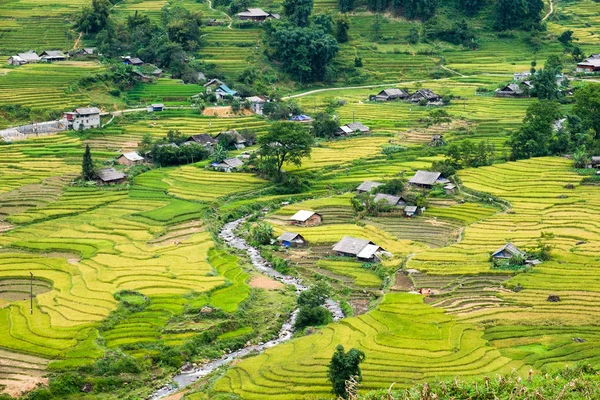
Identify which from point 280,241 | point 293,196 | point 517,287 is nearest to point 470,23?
point 293,196

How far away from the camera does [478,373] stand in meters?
32.7

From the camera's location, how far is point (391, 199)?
54594 mm

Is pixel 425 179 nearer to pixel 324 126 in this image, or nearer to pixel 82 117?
pixel 324 126

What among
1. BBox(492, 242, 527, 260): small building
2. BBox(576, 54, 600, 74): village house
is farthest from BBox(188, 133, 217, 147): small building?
BBox(576, 54, 600, 74): village house

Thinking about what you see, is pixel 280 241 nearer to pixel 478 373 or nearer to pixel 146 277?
pixel 146 277

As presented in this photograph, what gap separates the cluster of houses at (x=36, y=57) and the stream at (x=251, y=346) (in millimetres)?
35916

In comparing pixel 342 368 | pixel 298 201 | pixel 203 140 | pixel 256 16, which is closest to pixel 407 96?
pixel 256 16

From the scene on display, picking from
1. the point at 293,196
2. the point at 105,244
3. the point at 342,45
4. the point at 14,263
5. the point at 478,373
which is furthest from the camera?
the point at 342,45

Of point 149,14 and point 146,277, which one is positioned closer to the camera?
point 146,277

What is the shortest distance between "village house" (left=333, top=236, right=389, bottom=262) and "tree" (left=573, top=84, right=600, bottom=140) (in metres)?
25.2

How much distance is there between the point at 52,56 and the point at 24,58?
8.05 ft

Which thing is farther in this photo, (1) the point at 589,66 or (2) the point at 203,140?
(1) the point at 589,66

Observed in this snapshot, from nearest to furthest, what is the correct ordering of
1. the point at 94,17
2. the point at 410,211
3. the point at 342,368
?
the point at 342,368 → the point at 410,211 → the point at 94,17

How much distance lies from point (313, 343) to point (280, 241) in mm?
14331
